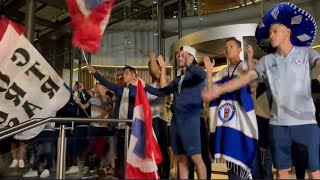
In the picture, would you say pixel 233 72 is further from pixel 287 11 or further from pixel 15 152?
pixel 15 152

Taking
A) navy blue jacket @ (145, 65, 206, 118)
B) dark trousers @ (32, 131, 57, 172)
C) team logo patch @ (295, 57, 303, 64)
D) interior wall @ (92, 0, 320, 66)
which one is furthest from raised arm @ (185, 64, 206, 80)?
interior wall @ (92, 0, 320, 66)

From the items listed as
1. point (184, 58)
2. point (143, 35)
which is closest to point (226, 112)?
point (184, 58)

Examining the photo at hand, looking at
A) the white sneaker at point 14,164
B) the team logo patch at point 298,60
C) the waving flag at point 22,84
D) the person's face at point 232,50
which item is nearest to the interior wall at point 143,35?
the waving flag at point 22,84

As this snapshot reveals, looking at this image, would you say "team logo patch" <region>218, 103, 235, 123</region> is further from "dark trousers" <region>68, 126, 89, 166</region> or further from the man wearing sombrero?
"dark trousers" <region>68, 126, 89, 166</region>

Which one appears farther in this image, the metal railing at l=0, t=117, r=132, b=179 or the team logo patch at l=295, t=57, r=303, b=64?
the metal railing at l=0, t=117, r=132, b=179

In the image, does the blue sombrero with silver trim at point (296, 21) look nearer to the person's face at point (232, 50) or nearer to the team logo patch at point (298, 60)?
the team logo patch at point (298, 60)

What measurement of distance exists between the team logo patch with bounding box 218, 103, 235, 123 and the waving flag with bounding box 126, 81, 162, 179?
21.3 inches

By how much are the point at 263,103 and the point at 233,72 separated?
15.0 inches

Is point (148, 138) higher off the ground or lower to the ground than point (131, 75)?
lower

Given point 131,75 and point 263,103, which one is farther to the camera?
point 131,75

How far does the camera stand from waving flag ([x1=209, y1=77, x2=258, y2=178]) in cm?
271

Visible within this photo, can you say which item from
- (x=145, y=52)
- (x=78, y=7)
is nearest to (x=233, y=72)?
(x=78, y=7)

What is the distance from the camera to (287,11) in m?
2.58

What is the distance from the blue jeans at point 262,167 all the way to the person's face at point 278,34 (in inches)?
33.9
